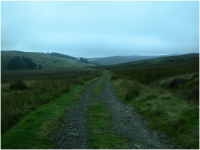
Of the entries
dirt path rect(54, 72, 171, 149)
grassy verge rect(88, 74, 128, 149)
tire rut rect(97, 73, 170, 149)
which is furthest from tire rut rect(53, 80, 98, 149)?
tire rut rect(97, 73, 170, 149)

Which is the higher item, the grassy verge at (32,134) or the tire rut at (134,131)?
the grassy verge at (32,134)

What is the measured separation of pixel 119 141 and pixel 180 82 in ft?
45.5

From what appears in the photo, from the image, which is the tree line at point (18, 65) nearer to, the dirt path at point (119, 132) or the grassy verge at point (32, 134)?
the grassy verge at point (32, 134)

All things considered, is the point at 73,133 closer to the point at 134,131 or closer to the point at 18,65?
the point at 134,131

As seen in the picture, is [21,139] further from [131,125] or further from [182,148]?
[182,148]

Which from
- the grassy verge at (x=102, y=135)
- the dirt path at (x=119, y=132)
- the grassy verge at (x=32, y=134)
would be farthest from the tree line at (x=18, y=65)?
the grassy verge at (x=102, y=135)

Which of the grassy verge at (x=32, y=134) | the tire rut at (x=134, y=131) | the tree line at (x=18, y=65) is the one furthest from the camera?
the tree line at (x=18, y=65)

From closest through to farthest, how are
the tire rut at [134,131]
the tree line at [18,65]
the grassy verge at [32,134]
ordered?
the grassy verge at [32,134]
the tire rut at [134,131]
the tree line at [18,65]

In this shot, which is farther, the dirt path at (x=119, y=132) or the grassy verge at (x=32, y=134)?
the dirt path at (x=119, y=132)

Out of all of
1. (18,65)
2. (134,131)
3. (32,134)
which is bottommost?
(134,131)

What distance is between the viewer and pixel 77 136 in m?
5.25

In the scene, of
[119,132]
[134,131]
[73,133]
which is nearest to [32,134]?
[73,133]

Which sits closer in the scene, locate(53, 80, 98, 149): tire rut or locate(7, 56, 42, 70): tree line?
locate(53, 80, 98, 149): tire rut

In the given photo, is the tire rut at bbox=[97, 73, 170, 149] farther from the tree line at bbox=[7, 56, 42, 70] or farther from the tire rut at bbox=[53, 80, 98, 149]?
the tree line at bbox=[7, 56, 42, 70]
